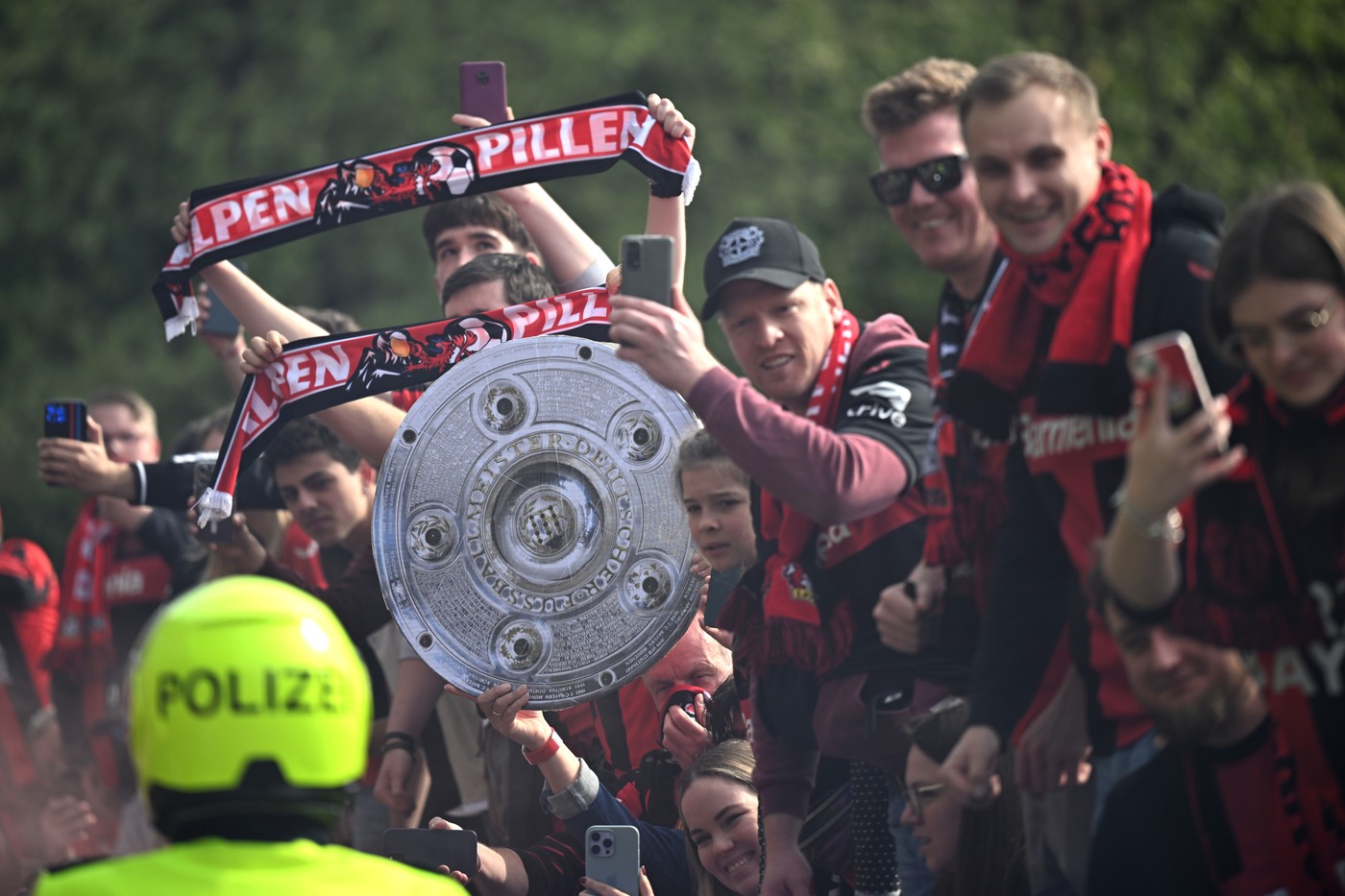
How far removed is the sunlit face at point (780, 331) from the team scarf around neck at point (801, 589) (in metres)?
0.04

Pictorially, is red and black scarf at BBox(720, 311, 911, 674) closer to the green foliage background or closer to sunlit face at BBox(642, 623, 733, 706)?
sunlit face at BBox(642, 623, 733, 706)

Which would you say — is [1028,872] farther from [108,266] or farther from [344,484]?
[108,266]

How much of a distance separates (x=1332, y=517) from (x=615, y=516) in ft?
6.72

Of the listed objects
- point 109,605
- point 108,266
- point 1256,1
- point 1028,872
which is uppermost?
point 1256,1

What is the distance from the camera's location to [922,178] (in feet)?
14.0

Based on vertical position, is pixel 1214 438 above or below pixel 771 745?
above

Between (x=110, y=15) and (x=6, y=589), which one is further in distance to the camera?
(x=110, y=15)

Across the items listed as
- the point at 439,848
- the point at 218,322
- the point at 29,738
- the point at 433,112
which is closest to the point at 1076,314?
the point at 439,848

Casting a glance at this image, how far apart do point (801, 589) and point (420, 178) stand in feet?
5.96

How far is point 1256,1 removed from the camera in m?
12.9

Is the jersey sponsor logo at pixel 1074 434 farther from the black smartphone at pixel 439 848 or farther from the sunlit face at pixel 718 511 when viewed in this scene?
the black smartphone at pixel 439 848

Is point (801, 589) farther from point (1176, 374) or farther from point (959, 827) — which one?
point (1176, 374)

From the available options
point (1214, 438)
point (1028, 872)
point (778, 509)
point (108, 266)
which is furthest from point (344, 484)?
point (108, 266)

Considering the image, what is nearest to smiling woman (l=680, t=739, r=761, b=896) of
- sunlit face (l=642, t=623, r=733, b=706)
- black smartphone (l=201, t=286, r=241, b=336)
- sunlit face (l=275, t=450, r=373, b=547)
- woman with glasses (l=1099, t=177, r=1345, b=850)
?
sunlit face (l=642, t=623, r=733, b=706)
